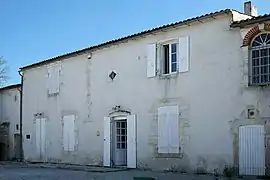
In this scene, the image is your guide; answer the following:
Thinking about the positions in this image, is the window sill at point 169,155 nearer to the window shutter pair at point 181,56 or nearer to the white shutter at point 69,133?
the window shutter pair at point 181,56

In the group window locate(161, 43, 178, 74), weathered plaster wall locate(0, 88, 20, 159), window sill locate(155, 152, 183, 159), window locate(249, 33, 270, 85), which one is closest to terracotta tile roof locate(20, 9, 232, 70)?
window locate(161, 43, 178, 74)

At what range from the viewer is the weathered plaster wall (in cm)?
2797

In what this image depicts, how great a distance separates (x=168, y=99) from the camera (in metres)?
18.0

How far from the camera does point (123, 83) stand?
65.7ft

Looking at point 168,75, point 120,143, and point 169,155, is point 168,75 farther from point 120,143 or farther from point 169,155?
point 120,143

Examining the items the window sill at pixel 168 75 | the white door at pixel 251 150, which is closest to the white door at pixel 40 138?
the window sill at pixel 168 75

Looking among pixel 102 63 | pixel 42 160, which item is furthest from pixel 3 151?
pixel 102 63

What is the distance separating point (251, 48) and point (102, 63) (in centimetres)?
804

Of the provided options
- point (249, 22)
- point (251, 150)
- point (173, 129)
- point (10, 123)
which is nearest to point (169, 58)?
point (173, 129)

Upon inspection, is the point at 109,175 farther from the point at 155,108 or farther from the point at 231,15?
the point at 231,15

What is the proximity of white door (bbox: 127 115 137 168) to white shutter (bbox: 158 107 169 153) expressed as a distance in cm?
145

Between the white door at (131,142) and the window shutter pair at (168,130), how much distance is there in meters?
1.46

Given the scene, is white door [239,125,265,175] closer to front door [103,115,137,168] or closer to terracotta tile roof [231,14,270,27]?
terracotta tile roof [231,14,270,27]

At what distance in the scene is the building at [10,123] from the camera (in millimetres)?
27797
